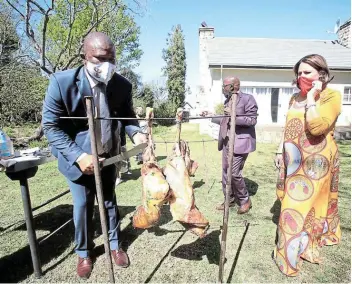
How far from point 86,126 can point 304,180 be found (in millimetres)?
1863

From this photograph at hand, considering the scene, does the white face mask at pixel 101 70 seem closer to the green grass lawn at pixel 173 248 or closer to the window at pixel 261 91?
the green grass lawn at pixel 173 248

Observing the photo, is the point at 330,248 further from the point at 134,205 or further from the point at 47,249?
the point at 47,249

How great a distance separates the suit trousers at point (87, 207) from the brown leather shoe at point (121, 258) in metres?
0.05

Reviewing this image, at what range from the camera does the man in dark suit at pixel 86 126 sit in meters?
1.95

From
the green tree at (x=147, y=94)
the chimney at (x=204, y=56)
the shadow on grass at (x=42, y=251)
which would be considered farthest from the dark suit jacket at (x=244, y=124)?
the green tree at (x=147, y=94)

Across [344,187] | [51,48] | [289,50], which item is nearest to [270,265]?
[344,187]

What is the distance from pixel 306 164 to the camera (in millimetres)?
2322

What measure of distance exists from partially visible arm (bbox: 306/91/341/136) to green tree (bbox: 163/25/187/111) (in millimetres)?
26279

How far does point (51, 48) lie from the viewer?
1730 centimetres

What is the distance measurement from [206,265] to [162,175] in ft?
3.60

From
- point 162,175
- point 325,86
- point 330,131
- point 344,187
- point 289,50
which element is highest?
point 289,50

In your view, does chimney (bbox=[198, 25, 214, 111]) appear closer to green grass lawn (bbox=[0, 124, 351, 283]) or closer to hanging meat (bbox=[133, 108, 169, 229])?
green grass lawn (bbox=[0, 124, 351, 283])

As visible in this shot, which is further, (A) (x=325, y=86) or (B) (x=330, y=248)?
(B) (x=330, y=248)

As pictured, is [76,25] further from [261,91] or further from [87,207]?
[87,207]
